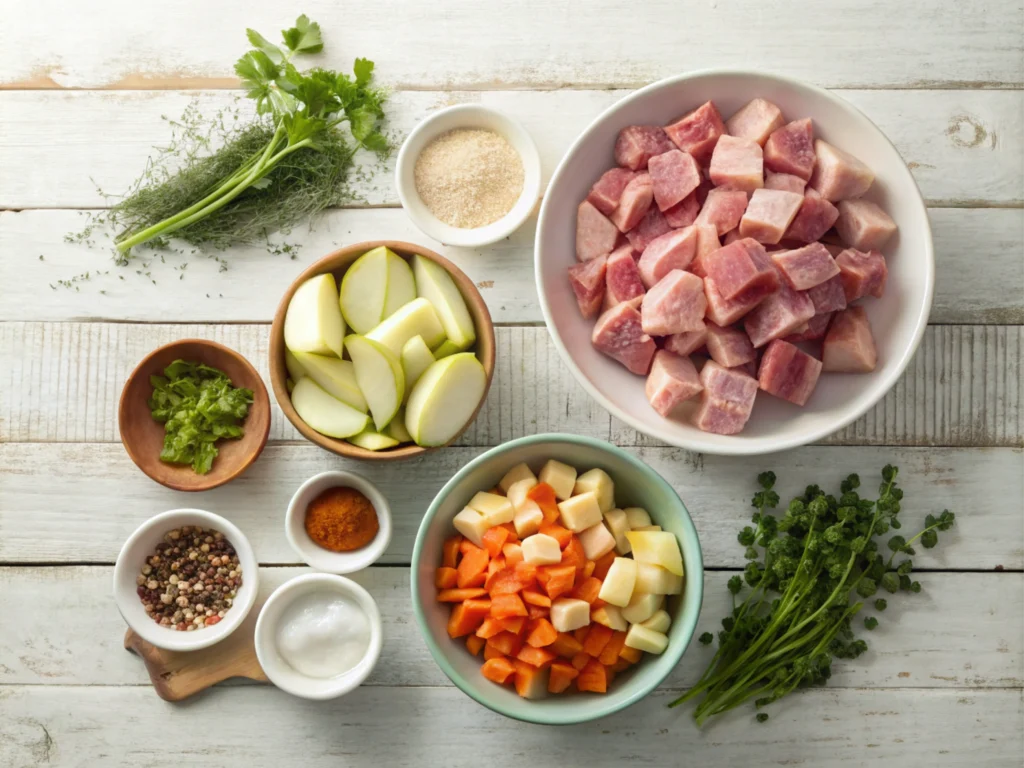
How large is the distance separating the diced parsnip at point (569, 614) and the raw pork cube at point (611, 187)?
932 mm

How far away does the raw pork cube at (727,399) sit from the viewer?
1.93 meters

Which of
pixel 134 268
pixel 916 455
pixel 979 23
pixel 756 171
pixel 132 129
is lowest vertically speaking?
pixel 916 455

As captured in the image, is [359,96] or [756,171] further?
[359,96]

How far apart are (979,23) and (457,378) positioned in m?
1.68

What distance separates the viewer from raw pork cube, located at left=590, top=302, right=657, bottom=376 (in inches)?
76.9

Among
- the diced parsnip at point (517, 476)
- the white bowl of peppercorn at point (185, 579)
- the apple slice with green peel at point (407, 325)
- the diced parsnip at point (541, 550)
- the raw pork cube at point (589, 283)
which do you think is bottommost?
the white bowl of peppercorn at point (185, 579)

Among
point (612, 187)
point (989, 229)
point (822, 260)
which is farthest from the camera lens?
point (989, 229)

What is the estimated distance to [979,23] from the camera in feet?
7.25

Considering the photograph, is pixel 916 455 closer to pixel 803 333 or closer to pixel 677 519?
pixel 803 333

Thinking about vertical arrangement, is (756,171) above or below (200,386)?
above

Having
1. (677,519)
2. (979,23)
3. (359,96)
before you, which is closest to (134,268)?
(359,96)

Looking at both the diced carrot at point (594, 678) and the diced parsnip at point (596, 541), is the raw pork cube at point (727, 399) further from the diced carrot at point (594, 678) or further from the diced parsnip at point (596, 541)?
the diced carrot at point (594, 678)

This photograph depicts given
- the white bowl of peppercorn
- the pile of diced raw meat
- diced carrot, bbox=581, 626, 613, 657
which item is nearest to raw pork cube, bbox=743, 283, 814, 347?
the pile of diced raw meat

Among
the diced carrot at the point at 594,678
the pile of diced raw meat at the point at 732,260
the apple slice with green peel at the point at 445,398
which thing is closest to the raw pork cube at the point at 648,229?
the pile of diced raw meat at the point at 732,260
